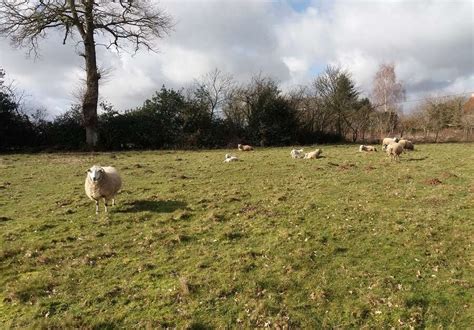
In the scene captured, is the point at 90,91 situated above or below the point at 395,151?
above

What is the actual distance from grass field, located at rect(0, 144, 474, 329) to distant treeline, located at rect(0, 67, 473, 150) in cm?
2080

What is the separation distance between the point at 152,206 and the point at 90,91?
24.4m

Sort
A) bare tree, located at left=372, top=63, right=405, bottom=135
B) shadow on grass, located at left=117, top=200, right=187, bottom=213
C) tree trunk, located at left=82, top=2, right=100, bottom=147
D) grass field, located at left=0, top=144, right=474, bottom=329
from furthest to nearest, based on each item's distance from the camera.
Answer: bare tree, located at left=372, top=63, right=405, bottom=135
tree trunk, located at left=82, top=2, right=100, bottom=147
shadow on grass, located at left=117, top=200, right=187, bottom=213
grass field, located at left=0, top=144, right=474, bottom=329

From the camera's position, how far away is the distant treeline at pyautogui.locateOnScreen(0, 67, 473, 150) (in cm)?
3541

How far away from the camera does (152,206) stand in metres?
13.0

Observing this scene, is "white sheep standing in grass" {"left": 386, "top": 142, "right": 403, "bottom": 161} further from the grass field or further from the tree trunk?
the tree trunk

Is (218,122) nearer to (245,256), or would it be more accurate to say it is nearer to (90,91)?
(90,91)

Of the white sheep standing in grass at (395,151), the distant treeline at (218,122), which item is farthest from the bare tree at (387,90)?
the white sheep standing in grass at (395,151)

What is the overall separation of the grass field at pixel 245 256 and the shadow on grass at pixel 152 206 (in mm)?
57

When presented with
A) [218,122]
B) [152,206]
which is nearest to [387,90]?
[218,122]

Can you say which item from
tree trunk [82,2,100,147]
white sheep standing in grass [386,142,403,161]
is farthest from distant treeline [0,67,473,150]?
white sheep standing in grass [386,142,403,161]

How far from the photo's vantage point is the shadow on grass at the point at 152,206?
1251 cm

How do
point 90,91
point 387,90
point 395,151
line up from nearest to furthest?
point 395,151 → point 90,91 → point 387,90

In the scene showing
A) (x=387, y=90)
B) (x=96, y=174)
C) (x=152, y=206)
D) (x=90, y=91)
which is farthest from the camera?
(x=387, y=90)
